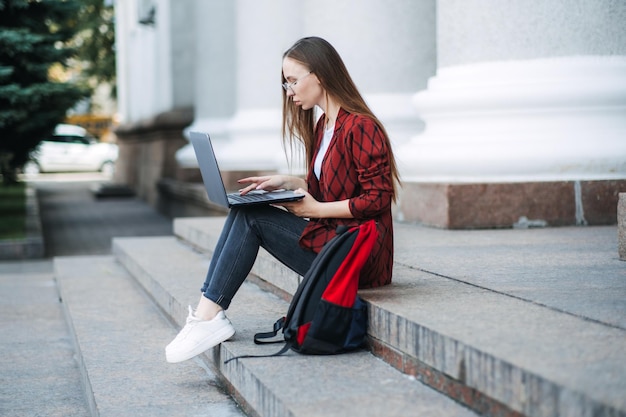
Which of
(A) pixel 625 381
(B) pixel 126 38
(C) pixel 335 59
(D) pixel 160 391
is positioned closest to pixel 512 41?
(C) pixel 335 59

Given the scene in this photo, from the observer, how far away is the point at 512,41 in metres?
6.07

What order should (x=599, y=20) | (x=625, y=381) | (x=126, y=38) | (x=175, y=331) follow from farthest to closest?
(x=126, y=38), (x=599, y=20), (x=175, y=331), (x=625, y=381)

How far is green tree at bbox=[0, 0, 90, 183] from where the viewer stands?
37.4 feet

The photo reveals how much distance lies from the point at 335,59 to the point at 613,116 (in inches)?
116

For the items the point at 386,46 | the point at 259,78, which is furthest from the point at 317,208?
the point at 259,78

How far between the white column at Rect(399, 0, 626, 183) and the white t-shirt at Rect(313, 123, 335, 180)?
2.35m

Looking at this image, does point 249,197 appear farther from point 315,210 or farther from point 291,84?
point 291,84

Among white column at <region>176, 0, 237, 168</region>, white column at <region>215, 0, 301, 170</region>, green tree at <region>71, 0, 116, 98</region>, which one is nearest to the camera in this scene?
white column at <region>215, 0, 301, 170</region>

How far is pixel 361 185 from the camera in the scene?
3.82 metres

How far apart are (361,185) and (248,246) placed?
52 centimetres

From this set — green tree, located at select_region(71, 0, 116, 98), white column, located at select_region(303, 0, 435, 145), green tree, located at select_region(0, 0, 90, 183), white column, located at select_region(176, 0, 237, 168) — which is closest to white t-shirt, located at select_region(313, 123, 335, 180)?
white column, located at select_region(303, 0, 435, 145)

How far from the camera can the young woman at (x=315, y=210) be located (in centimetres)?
373

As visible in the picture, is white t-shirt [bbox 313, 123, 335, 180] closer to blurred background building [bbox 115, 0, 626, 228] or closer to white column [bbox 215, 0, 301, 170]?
blurred background building [bbox 115, 0, 626, 228]

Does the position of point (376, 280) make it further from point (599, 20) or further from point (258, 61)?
point (258, 61)
